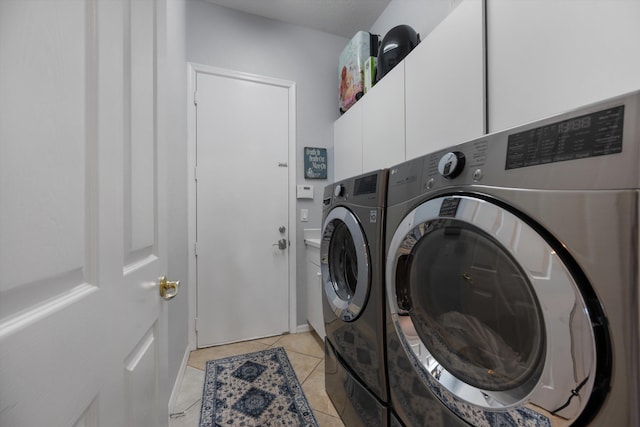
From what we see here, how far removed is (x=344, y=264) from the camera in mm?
1271

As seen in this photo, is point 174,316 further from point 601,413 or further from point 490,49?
point 490,49

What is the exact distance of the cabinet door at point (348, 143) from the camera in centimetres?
188

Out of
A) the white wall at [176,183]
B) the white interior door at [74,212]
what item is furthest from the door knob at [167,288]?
the white wall at [176,183]

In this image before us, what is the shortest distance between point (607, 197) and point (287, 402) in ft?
5.40

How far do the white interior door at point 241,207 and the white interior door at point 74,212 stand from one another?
58.2 inches

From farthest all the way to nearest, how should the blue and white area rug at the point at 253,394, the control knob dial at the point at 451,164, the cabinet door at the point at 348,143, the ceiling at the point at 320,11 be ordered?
the ceiling at the point at 320,11 → the cabinet door at the point at 348,143 → the blue and white area rug at the point at 253,394 → the control knob dial at the point at 451,164

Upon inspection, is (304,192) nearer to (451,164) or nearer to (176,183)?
(176,183)

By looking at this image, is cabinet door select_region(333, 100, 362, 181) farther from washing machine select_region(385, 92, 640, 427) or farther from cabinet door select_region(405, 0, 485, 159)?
washing machine select_region(385, 92, 640, 427)

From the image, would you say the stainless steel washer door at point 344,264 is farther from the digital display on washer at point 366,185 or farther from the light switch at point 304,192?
the light switch at point 304,192

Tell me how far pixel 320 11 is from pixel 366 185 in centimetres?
199

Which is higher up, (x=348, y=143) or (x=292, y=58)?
(x=292, y=58)

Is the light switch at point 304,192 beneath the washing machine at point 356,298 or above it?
above

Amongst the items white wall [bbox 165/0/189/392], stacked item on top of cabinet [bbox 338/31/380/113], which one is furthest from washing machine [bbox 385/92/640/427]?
stacked item on top of cabinet [bbox 338/31/380/113]

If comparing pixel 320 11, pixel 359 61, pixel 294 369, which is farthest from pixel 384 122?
pixel 294 369
